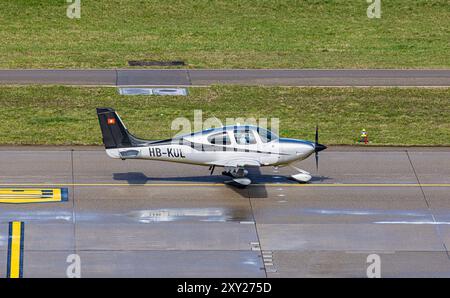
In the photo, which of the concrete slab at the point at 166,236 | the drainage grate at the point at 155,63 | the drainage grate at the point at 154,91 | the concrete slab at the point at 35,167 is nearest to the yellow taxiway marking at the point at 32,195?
the concrete slab at the point at 35,167

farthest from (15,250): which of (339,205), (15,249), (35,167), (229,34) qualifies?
(229,34)

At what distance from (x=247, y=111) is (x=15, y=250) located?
58.1ft

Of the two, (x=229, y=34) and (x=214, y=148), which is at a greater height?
(x=229, y=34)

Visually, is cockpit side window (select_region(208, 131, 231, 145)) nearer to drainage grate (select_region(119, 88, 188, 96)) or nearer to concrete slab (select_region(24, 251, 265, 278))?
concrete slab (select_region(24, 251, 265, 278))

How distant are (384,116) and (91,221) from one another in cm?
1759

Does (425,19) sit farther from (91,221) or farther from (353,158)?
(91,221)

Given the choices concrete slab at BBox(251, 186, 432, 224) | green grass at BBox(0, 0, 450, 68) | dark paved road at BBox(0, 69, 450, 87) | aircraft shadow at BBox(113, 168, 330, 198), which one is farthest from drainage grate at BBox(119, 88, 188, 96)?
concrete slab at BBox(251, 186, 432, 224)

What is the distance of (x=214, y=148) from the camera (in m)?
26.0

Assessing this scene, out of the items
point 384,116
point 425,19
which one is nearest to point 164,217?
point 384,116

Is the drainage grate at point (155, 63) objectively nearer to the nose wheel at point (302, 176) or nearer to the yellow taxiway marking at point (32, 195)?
the nose wheel at point (302, 176)

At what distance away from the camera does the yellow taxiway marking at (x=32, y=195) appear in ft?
82.3

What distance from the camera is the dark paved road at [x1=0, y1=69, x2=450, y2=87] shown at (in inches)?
1629

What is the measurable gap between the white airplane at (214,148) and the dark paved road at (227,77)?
15.2 m

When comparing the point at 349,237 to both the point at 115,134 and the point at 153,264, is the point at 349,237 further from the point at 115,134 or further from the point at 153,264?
the point at 115,134
